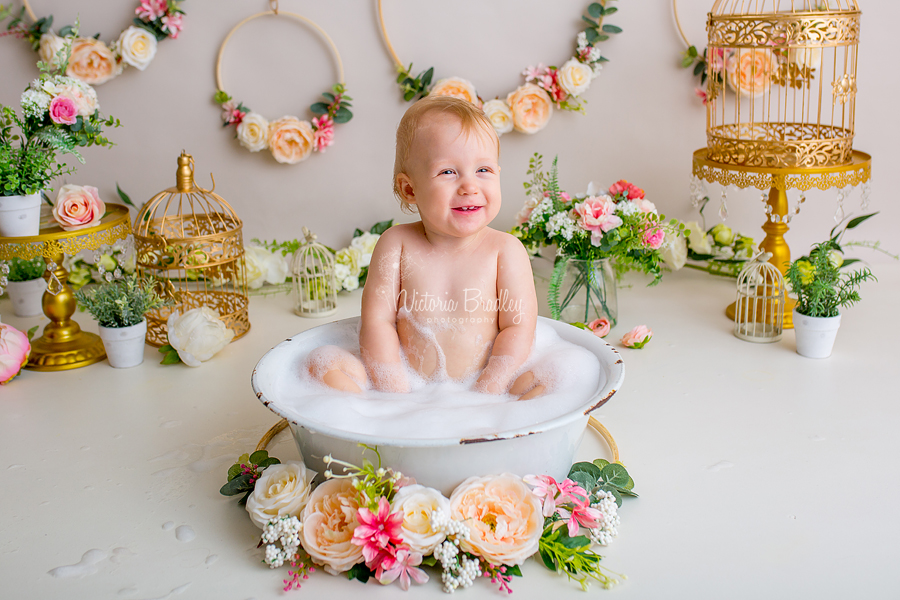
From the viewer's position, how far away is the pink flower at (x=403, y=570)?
136cm

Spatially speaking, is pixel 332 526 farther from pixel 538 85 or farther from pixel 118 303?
pixel 538 85

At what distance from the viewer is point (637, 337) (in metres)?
2.44

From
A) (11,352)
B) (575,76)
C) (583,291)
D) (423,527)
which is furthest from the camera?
(575,76)

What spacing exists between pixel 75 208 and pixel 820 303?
2337 mm

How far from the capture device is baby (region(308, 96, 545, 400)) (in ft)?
5.53

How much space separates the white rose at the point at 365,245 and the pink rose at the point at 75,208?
3.42 ft

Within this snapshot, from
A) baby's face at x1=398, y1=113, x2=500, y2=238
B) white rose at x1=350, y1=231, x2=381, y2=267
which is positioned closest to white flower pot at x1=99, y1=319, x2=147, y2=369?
white rose at x1=350, y1=231, x2=381, y2=267

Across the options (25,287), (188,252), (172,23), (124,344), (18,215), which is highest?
(172,23)

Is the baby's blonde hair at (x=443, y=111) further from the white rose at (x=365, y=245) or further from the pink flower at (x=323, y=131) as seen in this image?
the pink flower at (x=323, y=131)

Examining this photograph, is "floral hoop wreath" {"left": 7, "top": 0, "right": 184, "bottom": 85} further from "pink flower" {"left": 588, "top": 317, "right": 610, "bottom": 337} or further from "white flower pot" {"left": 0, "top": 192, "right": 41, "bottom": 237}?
"pink flower" {"left": 588, "top": 317, "right": 610, "bottom": 337}

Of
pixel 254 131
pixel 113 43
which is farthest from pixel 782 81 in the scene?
pixel 113 43

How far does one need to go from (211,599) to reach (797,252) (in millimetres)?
2767

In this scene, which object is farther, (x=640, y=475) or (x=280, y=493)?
(x=640, y=475)

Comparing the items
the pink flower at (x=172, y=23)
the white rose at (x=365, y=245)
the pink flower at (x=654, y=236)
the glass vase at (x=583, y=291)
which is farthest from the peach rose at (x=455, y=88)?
the pink flower at (x=172, y=23)
